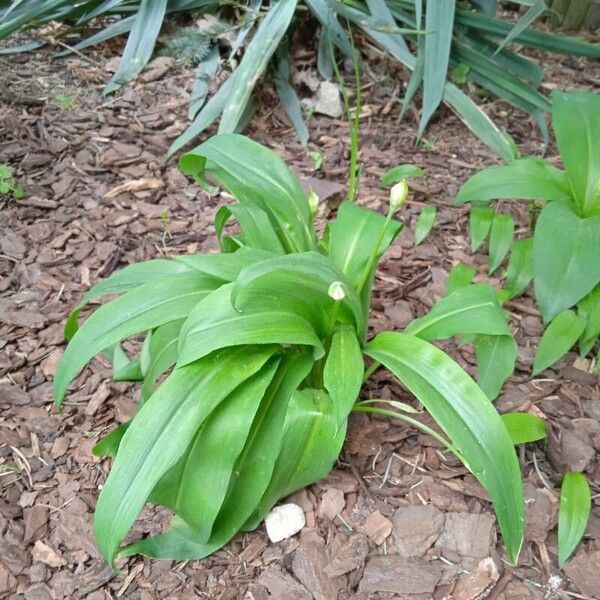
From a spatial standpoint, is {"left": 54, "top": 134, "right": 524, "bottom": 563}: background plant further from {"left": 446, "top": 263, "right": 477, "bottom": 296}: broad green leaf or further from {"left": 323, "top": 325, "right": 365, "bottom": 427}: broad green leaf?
{"left": 446, "top": 263, "right": 477, "bottom": 296}: broad green leaf

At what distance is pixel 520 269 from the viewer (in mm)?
1943

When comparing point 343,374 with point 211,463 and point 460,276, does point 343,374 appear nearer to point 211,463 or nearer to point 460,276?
point 211,463

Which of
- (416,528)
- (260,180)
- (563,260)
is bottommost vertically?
(416,528)

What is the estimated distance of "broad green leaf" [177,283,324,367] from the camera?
122 cm

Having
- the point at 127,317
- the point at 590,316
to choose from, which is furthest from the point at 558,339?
the point at 127,317

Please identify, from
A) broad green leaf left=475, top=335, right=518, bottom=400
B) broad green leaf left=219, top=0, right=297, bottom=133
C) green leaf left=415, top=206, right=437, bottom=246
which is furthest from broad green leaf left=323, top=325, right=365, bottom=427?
broad green leaf left=219, top=0, right=297, bottom=133

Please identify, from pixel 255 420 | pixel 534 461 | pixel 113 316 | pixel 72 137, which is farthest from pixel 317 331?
pixel 72 137

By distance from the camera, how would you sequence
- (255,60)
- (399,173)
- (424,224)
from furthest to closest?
1. (255,60)
2. (399,173)
3. (424,224)

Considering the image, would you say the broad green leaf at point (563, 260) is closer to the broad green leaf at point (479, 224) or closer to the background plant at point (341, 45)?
the broad green leaf at point (479, 224)

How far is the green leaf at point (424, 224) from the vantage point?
213 cm

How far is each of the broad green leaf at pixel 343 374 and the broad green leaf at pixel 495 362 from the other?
1.23ft

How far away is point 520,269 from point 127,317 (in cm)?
114

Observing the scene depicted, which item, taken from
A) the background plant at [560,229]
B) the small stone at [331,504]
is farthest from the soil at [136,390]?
the background plant at [560,229]

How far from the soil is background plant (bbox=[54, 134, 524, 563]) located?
0.39 feet
